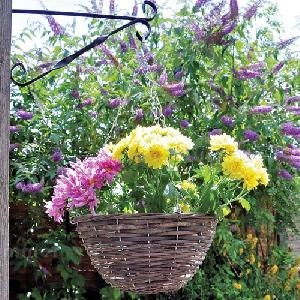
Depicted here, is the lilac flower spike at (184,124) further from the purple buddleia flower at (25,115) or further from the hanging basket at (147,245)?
the hanging basket at (147,245)

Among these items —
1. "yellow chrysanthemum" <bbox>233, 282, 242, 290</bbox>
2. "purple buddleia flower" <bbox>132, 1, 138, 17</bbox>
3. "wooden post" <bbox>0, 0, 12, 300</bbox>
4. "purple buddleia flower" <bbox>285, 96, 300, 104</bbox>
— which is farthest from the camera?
"yellow chrysanthemum" <bbox>233, 282, 242, 290</bbox>

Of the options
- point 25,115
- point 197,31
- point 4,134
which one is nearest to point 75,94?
point 25,115

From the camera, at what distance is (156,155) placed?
5.62ft

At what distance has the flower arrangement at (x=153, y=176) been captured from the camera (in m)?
1.75

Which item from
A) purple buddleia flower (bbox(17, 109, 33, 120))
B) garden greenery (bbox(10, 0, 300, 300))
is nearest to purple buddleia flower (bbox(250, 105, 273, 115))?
garden greenery (bbox(10, 0, 300, 300))

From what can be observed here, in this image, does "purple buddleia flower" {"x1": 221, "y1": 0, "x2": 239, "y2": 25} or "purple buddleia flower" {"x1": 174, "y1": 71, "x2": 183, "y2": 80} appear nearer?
"purple buddleia flower" {"x1": 221, "y1": 0, "x2": 239, "y2": 25}

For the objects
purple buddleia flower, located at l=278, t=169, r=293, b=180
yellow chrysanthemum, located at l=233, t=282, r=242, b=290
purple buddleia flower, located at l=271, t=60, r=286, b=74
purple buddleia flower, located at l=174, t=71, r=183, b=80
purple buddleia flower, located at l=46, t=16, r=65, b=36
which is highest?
purple buddleia flower, located at l=46, t=16, r=65, b=36

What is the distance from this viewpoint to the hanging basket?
1618 mm

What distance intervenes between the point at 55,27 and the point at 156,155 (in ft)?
5.97

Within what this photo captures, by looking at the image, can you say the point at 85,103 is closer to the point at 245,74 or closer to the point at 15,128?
the point at 15,128

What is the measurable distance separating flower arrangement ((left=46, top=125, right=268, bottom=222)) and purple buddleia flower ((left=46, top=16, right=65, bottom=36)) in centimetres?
159

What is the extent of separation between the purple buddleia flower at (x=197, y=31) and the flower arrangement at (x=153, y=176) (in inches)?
57.9

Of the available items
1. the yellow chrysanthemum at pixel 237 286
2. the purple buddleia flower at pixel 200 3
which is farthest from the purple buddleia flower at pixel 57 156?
the yellow chrysanthemum at pixel 237 286

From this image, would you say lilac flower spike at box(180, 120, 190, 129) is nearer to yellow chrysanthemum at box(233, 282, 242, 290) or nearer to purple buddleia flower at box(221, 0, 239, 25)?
purple buddleia flower at box(221, 0, 239, 25)
